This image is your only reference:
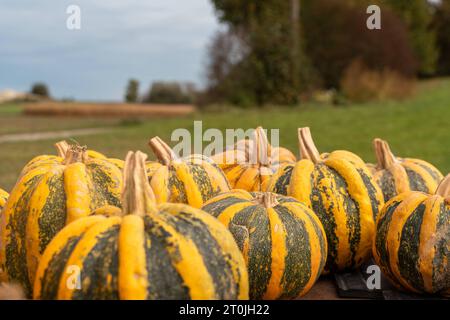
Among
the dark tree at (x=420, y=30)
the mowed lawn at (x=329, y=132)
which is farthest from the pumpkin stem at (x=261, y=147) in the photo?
the dark tree at (x=420, y=30)

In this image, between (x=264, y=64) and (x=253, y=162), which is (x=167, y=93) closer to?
(x=264, y=64)

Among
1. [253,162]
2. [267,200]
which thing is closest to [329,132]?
[253,162]

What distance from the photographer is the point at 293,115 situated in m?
16.3

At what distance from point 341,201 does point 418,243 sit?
45cm

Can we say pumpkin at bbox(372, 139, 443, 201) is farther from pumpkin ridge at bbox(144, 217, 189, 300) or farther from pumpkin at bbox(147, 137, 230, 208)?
pumpkin ridge at bbox(144, 217, 189, 300)

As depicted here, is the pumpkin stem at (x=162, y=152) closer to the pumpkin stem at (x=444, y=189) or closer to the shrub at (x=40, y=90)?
the pumpkin stem at (x=444, y=189)

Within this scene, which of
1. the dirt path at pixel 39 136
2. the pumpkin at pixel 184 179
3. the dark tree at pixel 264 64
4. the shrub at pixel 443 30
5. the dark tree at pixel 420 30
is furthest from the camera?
the shrub at pixel 443 30

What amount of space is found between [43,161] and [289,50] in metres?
18.9

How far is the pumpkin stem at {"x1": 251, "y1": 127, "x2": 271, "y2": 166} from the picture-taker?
3.21 m

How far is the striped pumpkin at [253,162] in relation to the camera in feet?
10.9

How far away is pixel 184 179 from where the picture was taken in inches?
108

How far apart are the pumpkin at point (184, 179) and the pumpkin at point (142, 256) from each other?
756mm

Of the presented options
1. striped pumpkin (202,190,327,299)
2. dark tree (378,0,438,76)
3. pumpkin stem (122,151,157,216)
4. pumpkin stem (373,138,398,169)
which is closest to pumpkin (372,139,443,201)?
pumpkin stem (373,138,398,169)
